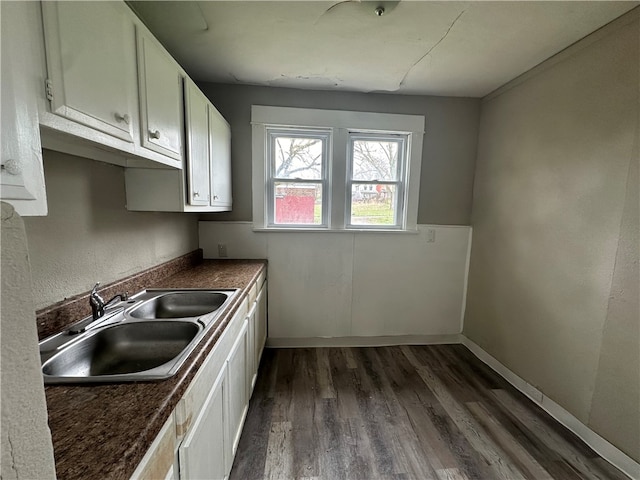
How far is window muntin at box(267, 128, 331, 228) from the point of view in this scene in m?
2.62

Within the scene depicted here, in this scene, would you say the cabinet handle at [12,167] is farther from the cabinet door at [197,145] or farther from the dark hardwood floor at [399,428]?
the dark hardwood floor at [399,428]

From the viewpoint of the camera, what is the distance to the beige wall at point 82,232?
3.40 ft

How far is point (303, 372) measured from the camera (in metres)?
2.34

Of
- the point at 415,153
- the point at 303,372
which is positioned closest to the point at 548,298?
the point at 415,153

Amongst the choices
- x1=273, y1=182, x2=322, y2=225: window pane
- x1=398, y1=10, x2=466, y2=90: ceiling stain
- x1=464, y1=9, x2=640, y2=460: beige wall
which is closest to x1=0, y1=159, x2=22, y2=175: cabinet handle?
x1=398, y1=10, x2=466, y2=90: ceiling stain

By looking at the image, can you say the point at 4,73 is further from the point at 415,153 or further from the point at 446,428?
the point at 415,153

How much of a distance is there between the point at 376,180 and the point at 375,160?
0.20 meters

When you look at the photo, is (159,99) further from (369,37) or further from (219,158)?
(369,37)

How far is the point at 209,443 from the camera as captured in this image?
104 cm

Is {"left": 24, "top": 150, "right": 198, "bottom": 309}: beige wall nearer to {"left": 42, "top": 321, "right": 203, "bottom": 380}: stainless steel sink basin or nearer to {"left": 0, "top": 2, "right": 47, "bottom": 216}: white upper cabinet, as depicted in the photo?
{"left": 42, "top": 321, "right": 203, "bottom": 380}: stainless steel sink basin

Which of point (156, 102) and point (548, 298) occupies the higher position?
point (156, 102)

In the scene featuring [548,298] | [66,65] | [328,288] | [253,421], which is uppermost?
[66,65]

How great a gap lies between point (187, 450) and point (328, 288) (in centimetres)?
196

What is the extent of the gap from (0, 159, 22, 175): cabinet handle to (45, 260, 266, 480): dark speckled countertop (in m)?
0.56
